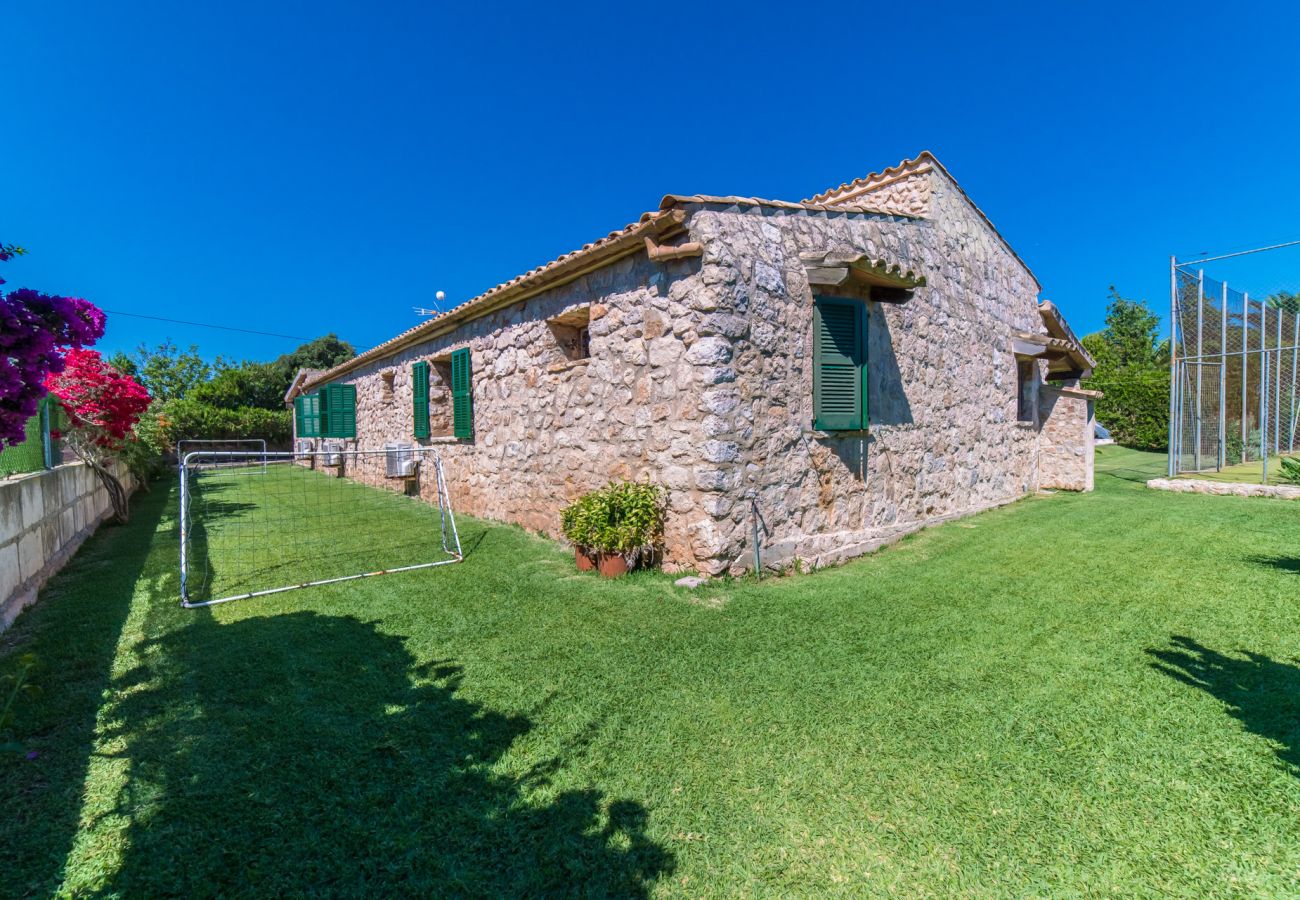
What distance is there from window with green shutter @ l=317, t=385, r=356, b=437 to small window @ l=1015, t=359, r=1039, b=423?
1459 cm

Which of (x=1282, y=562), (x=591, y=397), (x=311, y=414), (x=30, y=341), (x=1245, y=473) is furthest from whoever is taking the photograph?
(x=311, y=414)

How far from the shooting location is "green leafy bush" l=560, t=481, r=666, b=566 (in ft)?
17.1

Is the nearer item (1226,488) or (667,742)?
(667,742)

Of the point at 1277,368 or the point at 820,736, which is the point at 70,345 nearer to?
the point at 820,736

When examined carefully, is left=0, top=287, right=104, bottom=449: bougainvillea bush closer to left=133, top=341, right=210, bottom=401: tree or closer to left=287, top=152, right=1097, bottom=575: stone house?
left=287, top=152, right=1097, bottom=575: stone house

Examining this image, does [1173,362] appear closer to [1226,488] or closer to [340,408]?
[1226,488]

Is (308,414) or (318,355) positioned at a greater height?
(318,355)

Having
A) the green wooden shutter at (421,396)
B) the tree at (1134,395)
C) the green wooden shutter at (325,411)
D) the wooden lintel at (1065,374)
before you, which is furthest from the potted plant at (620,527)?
the tree at (1134,395)

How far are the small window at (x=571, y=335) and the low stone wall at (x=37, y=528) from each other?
4.76 meters

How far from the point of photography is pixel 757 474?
17.3ft

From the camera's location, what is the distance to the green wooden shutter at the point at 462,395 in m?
8.60

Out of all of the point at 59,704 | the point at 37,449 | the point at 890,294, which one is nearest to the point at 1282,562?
the point at 890,294

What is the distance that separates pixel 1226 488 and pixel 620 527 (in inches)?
404

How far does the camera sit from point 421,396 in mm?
10062
